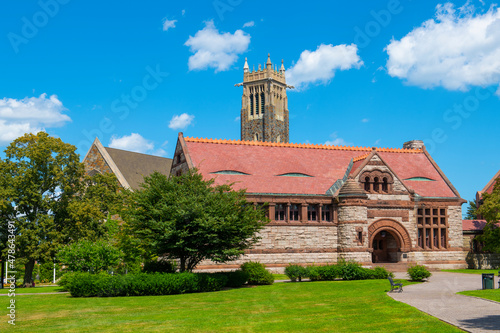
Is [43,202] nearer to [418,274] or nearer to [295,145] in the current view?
[295,145]

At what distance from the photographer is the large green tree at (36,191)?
1524 inches

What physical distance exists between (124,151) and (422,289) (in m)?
46.6

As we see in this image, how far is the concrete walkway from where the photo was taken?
15875 mm

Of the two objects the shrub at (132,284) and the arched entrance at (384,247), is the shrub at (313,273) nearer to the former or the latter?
the shrub at (132,284)

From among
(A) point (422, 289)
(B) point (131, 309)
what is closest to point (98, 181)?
(B) point (131, 309)

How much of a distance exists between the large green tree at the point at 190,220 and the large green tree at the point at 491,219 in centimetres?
2501

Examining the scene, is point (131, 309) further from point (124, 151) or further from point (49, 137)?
point (124, 151)

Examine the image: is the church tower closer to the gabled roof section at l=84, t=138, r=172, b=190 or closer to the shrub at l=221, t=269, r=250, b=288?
the gabled roof section at l=84, t=138, r=172, b=190

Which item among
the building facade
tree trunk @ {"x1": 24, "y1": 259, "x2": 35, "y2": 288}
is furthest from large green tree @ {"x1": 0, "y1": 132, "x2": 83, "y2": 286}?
the building facade

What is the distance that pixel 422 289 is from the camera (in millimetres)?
26734

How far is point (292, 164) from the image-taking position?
1859 inches

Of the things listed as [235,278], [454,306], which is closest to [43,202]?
[235,278]

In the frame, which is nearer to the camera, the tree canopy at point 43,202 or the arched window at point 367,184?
the tree canopy at point 43,202

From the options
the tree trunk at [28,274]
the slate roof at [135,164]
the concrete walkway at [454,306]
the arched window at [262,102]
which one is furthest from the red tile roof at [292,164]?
the arched window at [262,102]
